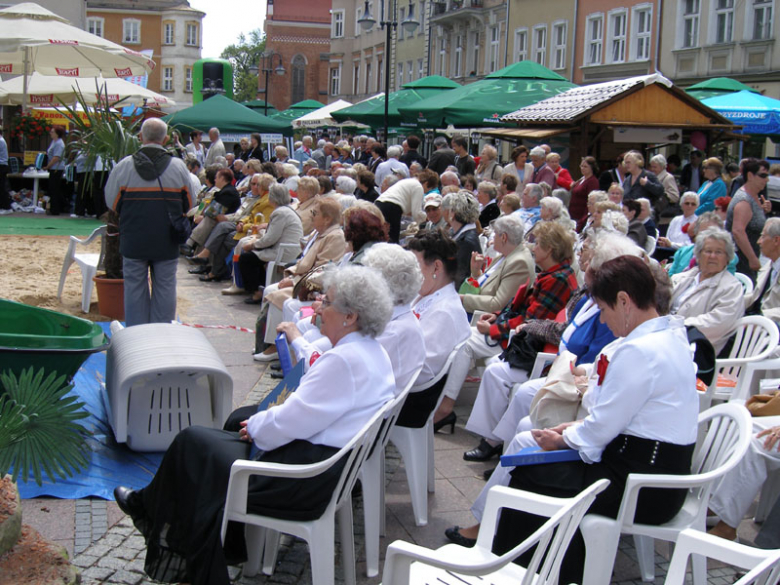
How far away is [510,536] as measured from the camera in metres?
3.25

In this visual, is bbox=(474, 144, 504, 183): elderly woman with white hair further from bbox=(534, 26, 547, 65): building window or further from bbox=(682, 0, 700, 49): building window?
bbox=(534, 26, 547, 65): building window

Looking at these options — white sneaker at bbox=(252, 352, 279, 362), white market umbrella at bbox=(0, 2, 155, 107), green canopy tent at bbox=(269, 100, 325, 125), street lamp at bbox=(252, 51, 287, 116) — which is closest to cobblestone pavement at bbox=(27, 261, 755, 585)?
white sneaker at bbox=(252, 352, 279, 362)

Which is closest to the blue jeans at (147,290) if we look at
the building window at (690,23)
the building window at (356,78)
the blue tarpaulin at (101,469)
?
the blue tarpaulin at (101,469)

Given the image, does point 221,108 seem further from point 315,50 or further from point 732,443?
point 315,50

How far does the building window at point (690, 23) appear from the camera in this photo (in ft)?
79.3

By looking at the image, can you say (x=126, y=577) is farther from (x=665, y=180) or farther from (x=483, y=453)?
(x=665, y=180)

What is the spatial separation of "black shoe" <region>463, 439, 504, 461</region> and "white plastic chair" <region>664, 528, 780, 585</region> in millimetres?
2617

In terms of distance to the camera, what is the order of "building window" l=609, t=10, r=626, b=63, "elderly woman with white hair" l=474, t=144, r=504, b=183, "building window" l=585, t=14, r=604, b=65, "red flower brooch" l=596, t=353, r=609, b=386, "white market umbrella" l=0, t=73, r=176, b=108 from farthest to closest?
"building window" l=585, t=14, r=604, b=65
"building window" l=609, t=10, r=626, b=63
"white market umbrella" l=0, t=73, r=176, b=108
"elderly woman with white hair" l=474, t=144, r=504, b=183
"red flower brooch" l=596, t=353, r=609, b=386

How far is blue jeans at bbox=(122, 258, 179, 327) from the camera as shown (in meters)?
6.98

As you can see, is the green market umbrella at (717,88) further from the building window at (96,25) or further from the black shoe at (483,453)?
the building window at (96,25)

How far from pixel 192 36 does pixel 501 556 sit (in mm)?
70177

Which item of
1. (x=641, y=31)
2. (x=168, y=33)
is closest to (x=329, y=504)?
(x=641, y=31)

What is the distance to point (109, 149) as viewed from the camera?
25.8 ft

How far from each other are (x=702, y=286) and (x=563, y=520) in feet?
11.1
